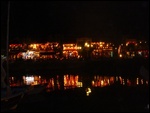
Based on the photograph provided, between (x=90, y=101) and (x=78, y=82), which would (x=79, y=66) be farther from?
(x=90, y=101)

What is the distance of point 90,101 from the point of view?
2106cm

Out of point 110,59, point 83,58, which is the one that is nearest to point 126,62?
point 110,59

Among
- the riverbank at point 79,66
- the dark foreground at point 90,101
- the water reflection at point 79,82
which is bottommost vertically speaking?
the dark foreground at point 90,101

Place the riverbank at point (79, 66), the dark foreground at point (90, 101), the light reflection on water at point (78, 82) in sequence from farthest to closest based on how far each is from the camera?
the riverbank at point (79, 66) < the light reflection on water at point (78, 82) < the dark foreground at point (90, 101)

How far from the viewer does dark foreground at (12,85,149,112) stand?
18328mm

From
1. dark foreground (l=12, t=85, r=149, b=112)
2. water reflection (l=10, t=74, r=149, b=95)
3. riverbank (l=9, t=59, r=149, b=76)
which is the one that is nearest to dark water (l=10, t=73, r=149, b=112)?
dark foreground (l=12, t=85, r=149, b=112)

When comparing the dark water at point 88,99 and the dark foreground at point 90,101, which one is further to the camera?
the dark water at point 88,99

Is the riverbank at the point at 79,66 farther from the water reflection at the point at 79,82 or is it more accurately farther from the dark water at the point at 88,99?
the dark water at the point at 88,99

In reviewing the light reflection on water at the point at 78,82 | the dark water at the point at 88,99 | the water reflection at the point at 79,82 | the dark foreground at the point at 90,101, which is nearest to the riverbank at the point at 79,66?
the light reflection on water at the point at 78,82

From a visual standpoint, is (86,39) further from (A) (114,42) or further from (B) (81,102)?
(B) (81,102)

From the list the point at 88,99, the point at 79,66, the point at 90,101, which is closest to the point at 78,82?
the point at 88,99

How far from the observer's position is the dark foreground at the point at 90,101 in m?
18.3

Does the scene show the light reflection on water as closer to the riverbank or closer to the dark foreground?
the dark foreground

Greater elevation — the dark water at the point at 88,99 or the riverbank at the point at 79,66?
the riverbank at the point at 79,66
